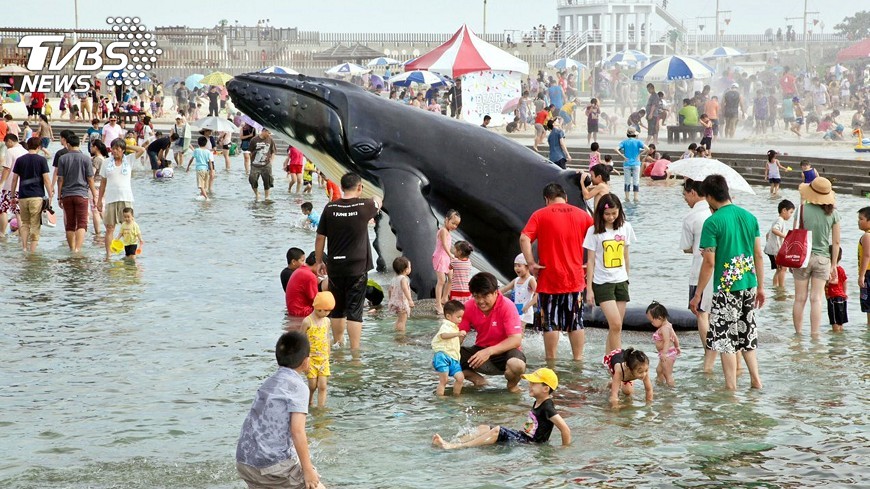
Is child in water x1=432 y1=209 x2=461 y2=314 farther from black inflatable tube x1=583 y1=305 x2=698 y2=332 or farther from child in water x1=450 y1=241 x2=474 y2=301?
black inflatable tube x1=583 y1=305 x2=698 y2=332

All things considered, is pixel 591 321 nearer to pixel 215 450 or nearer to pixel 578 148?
pixel 215 450

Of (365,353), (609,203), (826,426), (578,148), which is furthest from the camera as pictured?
(578,148)

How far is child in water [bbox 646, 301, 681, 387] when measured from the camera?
10.3m

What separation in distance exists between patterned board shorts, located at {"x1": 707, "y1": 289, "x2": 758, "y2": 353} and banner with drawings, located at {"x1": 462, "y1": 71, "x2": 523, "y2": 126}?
31160 millimetres

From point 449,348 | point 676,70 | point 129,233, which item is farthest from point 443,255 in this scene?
point 676,70

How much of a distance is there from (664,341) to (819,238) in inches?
117

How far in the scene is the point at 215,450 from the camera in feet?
28.0

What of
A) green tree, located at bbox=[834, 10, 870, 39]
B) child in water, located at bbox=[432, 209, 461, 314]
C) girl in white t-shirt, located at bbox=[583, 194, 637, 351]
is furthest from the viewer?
green tree, located at bbox=[834, 10, 870, 39]

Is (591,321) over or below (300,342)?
below

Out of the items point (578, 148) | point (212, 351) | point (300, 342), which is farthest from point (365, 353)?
point (578, 148)

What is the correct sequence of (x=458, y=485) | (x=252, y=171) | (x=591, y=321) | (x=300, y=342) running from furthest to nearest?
(x=252, y=171) < (x=591, y=321) < (x=458, y=485) < (x=300, y=342)

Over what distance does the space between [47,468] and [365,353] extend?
410 centimetres

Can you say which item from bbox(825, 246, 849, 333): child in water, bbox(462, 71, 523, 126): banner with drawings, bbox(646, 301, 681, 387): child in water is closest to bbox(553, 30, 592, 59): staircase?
bbox(462, 71, 523, 126): banner with drawings

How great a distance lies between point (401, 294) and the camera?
12797 millimetres
